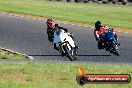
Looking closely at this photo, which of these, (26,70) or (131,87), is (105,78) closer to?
(131,87)

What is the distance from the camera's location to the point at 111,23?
3188cm

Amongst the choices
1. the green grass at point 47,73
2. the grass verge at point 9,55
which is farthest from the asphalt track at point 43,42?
the green grass at point 47,73

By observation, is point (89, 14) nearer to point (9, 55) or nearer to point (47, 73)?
point (9, 55)

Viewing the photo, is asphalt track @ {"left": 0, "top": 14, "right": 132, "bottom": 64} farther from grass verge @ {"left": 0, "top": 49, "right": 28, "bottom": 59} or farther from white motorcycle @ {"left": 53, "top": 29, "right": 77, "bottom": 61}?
white motorcycle @ {"left": 53, "top": 29, "right": 77, "bottom": 61}

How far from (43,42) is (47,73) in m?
8.27

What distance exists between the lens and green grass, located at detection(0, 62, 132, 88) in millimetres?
11711

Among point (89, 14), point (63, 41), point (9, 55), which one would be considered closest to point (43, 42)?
point (9, 55)

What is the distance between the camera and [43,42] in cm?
2175

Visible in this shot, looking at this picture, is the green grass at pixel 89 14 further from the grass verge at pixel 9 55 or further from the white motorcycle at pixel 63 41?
the white motorcycle at pixel 63 41

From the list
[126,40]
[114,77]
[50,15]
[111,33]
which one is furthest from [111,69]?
[50,15]

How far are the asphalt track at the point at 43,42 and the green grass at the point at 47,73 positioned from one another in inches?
92.7

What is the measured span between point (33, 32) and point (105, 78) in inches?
662

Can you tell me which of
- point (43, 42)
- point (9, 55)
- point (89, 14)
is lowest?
point (89, 14)

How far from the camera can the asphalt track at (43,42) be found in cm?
1836
